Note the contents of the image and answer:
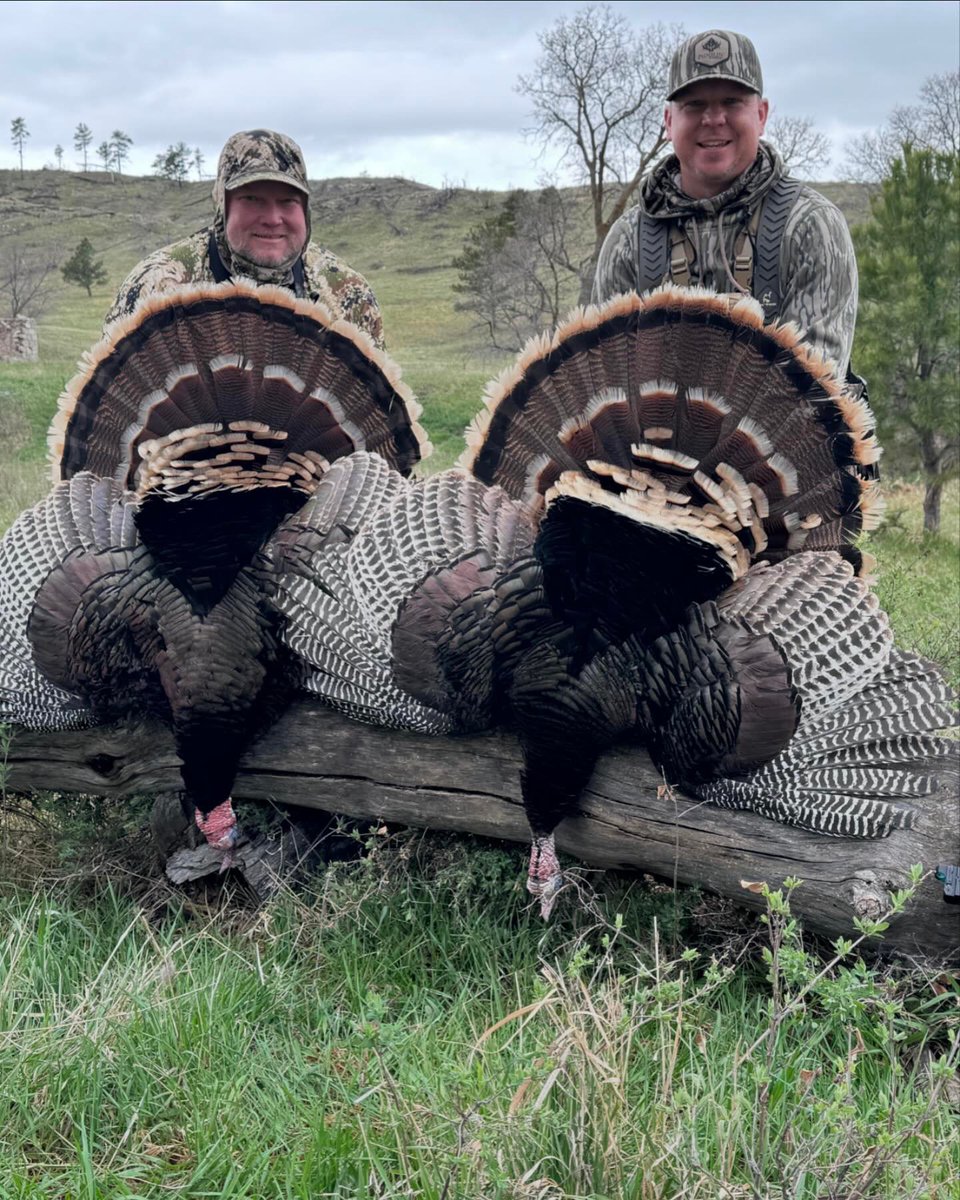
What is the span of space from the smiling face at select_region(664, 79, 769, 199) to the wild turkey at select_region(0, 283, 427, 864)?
4.26ft

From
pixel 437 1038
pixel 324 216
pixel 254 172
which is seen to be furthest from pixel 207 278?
pixel 324 216

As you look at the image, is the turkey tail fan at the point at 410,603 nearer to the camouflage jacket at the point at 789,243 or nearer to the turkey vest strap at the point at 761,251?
the camouflage jacket at the point at 789,243

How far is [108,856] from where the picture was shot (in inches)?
162

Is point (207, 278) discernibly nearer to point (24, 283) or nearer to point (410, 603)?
point (410, 603)

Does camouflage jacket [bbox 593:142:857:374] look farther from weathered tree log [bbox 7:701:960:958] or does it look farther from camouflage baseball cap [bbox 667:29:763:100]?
weathered tree log [bbox 7:701:960:958]

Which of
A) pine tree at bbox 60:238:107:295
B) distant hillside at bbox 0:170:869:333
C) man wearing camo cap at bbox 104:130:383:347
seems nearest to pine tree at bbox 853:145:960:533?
man wearing camo cap at bbox 104:130:383:347

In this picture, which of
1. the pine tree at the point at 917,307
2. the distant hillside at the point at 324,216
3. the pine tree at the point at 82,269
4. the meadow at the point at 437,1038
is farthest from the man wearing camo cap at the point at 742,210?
the distant hillside at the point at 324,216

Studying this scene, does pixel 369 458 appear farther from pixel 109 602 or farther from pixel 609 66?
pixel 609 66

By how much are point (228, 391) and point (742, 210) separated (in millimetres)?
1900

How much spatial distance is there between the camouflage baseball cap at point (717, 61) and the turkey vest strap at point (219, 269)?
1.58 metres

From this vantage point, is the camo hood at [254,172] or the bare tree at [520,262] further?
the bare tree at [520,262]

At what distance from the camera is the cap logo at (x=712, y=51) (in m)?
3.71

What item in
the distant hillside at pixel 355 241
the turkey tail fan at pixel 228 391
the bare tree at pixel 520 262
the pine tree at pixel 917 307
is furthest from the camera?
the bare tree at pixel 520 262

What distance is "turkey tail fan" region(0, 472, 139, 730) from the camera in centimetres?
379
